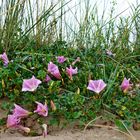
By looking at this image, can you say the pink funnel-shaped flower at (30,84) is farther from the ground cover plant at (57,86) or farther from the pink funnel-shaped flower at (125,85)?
the pink funnel-shaped flower at (125,85)

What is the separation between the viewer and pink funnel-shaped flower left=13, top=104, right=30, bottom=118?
8.02ft

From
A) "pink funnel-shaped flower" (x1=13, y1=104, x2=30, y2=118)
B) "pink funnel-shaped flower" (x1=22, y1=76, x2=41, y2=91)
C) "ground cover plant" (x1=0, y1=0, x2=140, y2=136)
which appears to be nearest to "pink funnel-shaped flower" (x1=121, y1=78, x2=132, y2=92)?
"ground cover plant" (x1=0, y1=0, x2=140, y2=136)

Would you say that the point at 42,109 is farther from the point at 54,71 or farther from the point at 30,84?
the point at 54,71

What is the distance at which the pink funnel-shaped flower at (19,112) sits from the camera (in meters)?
2.45

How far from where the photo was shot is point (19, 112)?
2.46 metres

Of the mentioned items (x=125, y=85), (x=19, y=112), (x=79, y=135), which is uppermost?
(x=125, y=85)

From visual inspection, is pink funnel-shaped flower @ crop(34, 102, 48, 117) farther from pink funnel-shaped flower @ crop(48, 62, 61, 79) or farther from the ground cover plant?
pink funnel-shaped flower @ crop(48, 62, 61, 79)

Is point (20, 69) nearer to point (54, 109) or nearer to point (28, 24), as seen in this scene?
point (54, 109)

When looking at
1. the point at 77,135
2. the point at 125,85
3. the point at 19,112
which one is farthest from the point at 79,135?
the point at 125,85

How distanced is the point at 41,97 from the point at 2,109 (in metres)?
0.27

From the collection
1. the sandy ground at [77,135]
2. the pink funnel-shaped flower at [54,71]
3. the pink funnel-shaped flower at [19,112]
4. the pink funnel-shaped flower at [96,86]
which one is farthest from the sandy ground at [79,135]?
the pink funnel-shaped flower at [54,71]

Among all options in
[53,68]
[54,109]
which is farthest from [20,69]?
[54,109]

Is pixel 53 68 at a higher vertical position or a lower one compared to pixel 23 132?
higher

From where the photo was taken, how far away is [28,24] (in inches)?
167
